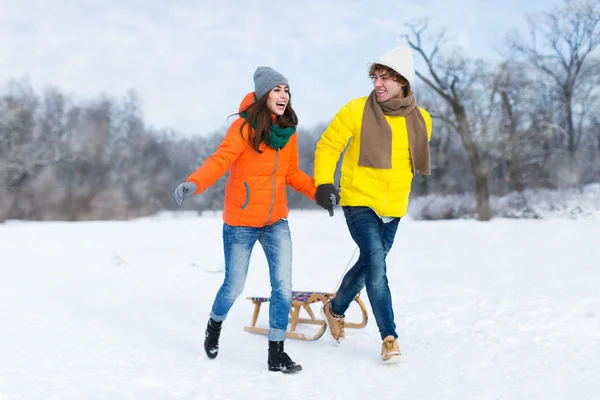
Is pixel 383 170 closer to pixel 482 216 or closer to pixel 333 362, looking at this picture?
pixel 333 362

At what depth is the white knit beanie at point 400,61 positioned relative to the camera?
12.6ft

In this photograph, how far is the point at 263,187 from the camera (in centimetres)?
378

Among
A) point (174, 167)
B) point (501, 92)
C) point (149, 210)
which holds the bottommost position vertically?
Answer: point (149, 210)

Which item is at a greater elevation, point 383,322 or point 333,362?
point 383,322

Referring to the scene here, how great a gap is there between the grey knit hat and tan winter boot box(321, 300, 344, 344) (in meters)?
1.70

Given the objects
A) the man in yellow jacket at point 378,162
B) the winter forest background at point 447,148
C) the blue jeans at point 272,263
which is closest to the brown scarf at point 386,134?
the man in yellow jacket at point 378,162

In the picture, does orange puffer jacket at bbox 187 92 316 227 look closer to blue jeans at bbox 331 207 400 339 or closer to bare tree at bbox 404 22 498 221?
blue jeans at bbox 331 207 400 339

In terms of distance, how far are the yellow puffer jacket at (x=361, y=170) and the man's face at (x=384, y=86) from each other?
0.12 m

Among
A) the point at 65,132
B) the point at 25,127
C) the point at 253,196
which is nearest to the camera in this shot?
the point at 253,196

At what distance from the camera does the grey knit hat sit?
370 cm

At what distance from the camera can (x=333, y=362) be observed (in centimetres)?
388

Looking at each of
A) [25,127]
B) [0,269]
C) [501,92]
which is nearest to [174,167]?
[25,127]

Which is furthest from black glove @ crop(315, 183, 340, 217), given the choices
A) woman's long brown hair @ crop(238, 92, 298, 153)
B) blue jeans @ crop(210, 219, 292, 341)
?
woman's long brown hair @ crop(238, 92, 298, 153)

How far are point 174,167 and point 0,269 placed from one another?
33235 mm
